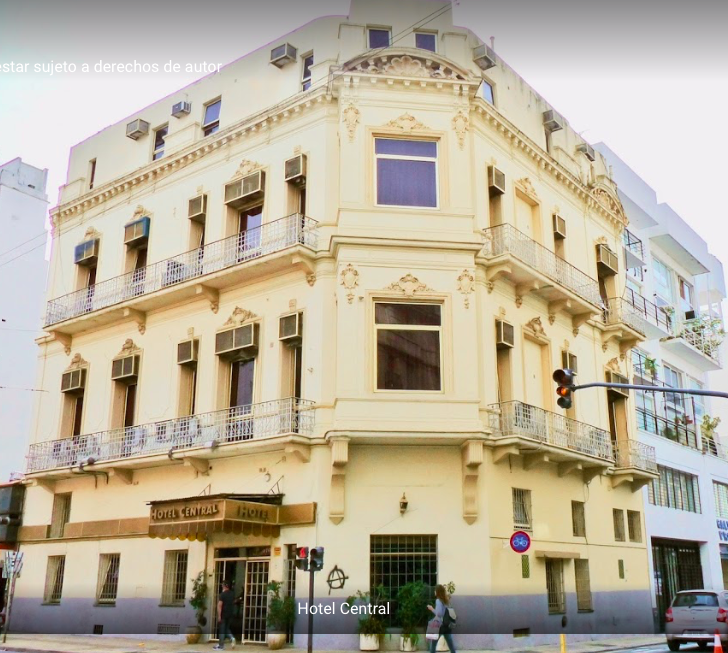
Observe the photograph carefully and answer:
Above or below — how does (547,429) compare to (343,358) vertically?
below

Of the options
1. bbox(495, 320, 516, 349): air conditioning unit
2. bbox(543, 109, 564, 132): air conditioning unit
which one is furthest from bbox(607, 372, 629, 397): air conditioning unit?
bbox(543, 109, 564, 132): air conditioning unit

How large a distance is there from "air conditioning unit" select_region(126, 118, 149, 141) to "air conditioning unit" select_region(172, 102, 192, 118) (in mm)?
1583

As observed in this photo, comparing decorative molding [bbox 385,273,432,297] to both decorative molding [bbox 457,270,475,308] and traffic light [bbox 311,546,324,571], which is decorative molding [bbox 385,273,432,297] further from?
traffic light [bbox 311,546,324,571]

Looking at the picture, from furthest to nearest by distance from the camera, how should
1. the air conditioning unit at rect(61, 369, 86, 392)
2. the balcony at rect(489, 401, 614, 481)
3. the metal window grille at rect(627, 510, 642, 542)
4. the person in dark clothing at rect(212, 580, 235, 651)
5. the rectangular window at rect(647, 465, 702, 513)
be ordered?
the rectangular window at rect(647, 465, 702, 513), the air conditioning unit at rect(61, 369, 86, 392), the metal window grille at rect(627, 510, 642, 542), the balcony at rect(489, 401, 614, 481), the person in dark clothing at rect(212, 580, 235, 651)

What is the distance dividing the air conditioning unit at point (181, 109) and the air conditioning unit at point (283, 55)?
12.8 feet

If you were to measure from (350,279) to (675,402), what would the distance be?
65.5ft

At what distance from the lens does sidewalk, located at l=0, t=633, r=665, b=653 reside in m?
19.6

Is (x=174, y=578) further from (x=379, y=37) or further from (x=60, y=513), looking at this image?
(x=379, y=37)

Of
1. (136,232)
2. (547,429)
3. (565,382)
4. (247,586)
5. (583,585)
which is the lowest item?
(247,586)

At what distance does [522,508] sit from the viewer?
2209cm

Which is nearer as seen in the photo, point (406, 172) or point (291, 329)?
point (291, 329)

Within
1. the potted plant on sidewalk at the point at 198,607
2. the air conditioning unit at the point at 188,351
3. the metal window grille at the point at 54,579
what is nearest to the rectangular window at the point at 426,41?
the air conditioning unit at the point at 188,351

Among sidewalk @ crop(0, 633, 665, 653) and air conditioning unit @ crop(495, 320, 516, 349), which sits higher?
air conditioning unit @ crop(495, 320, 516, 349)

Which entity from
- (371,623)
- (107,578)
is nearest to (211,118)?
(107,578)
